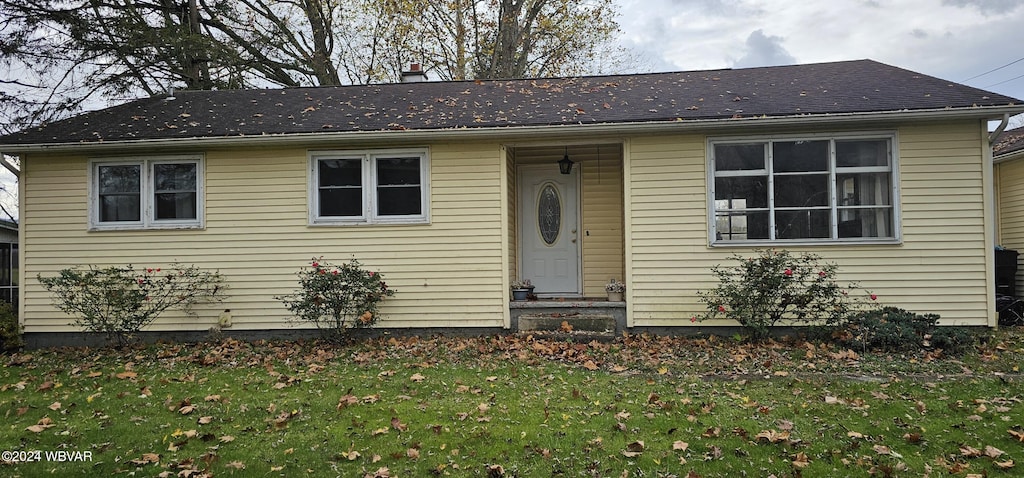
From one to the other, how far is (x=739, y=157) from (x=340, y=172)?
548cm

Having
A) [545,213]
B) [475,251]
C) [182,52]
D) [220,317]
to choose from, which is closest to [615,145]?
[545,213]

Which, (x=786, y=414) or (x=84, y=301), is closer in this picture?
(x=786, y=414)

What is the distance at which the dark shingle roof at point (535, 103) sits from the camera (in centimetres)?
812

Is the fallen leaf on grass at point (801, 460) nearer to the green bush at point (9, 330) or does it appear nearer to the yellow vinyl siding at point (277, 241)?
the yellow vinyl siding at point (277, 241)

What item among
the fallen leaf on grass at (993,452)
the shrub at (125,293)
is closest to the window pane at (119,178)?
the shrub at (125,293)

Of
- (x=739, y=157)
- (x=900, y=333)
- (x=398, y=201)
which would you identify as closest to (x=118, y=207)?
(x=398, y=201)

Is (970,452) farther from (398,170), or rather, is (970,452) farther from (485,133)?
(398,170)

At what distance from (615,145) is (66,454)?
7.77 meters

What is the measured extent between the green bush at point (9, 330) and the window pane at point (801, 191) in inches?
413

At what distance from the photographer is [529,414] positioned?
480cm

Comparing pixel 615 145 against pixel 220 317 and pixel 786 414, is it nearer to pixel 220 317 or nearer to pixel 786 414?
pixel 786 414

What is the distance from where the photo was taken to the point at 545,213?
32.4ft

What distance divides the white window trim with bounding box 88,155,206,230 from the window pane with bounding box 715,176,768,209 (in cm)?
717

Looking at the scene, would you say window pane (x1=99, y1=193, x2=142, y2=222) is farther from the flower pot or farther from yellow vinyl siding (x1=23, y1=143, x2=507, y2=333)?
the flower pot
